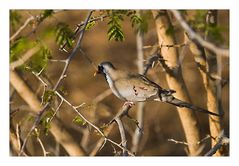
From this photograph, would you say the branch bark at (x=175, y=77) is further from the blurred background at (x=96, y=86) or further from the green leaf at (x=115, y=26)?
the green leaf at (x=115, y=26)

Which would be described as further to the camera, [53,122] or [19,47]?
[53,122]

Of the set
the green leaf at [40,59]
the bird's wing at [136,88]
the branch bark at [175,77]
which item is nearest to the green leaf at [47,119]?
the green leaf at [40,59]

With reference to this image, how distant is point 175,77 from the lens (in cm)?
273

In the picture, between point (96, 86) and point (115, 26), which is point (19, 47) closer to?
point (115, 26)

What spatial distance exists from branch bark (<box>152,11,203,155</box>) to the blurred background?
0.04 meters

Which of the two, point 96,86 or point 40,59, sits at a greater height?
point 40,59

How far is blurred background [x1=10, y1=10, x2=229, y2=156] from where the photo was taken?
101 inches

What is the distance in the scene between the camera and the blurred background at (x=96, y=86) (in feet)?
8.39

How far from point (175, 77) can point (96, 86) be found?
1538mm

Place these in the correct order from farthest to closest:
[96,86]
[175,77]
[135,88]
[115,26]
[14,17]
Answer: [96,86] → [175,77] → [14,17] → [135,88] → [115,26]

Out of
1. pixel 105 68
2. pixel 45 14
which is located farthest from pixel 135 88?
pixel 45 14

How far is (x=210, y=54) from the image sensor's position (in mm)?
2742
